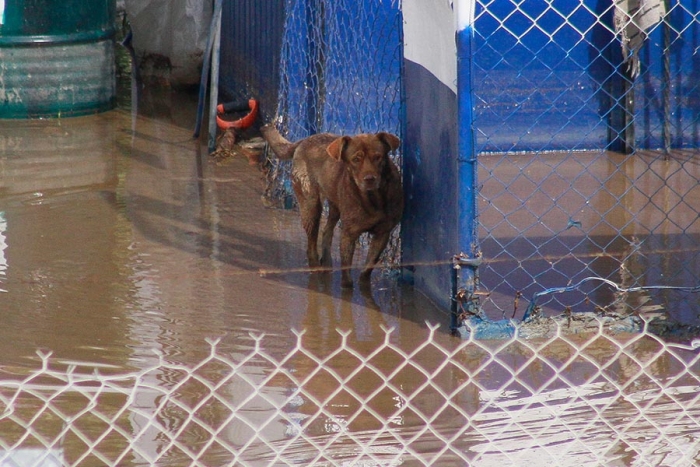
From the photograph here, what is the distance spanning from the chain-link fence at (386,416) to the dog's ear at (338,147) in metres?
1.34

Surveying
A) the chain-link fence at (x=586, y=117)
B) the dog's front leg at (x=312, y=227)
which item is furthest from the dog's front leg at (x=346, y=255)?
the chain-link fence at (x=586, y=117)

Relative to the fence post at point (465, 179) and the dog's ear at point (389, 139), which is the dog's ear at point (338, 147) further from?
the fence post at point (465, 179)

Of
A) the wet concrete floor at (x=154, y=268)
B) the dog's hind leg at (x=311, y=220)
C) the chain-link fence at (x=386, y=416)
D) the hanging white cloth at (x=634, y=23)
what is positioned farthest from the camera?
the hanging white cloth at (x=634, y=23)

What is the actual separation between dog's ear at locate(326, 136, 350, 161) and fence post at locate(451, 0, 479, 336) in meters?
0.89

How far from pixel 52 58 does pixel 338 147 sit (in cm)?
581

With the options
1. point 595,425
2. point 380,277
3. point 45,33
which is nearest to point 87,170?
point 45,33

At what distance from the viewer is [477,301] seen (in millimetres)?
5035

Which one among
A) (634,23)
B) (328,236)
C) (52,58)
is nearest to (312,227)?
(328,236)

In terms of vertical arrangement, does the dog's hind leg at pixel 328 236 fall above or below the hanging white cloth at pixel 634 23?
below

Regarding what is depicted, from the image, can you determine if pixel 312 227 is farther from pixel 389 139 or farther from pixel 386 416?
pixel 386 416

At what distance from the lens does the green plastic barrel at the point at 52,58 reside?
10156mm

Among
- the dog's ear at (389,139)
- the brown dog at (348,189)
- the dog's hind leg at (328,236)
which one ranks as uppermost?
the dog's ear at (389,139)

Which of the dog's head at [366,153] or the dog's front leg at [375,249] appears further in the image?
the dog's front leg at [375,249]

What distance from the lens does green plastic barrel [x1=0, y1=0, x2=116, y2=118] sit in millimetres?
10156
